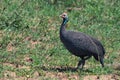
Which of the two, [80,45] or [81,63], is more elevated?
[80,45]

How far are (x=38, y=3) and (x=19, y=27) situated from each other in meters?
2.92

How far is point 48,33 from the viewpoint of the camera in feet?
42.3

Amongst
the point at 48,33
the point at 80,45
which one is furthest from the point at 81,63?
the point at 48,33

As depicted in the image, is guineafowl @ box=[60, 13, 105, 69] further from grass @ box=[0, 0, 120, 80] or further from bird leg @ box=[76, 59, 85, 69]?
grass @ box=[0, 0, 120, 80]

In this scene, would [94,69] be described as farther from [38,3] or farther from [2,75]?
[38,3]

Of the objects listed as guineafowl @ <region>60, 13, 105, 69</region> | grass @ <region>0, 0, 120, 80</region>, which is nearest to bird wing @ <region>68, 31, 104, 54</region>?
guineafowl @ <region>60, 13, 105, 69</region>

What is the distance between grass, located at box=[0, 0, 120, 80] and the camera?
10273 mm

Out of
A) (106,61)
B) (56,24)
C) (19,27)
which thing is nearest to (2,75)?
(106,61)

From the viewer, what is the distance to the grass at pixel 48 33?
10.3 meters

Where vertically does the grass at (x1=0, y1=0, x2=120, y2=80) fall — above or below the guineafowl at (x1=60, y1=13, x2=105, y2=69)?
below

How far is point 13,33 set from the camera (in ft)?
40.3

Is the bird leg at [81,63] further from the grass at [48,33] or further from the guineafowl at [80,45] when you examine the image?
the grass at [48,33]

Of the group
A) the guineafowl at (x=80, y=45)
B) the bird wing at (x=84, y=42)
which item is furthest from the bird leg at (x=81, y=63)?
the bird wing at (x=84, y=42)

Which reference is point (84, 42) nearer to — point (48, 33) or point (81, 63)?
point (81, 63)
